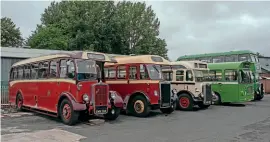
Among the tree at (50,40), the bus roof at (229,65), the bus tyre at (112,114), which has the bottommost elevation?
the bus tyre at (112,114)

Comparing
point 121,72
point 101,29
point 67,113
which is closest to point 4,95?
point 121,72

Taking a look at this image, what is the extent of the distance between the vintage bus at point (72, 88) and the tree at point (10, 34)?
32887mm

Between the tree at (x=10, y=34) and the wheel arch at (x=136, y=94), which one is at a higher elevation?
the tree at (x=10, y=34)

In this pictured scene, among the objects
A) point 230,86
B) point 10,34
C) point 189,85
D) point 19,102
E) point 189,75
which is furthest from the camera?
point 10,34

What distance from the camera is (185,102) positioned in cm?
1655

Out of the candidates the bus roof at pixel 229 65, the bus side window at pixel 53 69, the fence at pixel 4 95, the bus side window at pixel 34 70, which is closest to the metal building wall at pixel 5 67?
the fence at pixel 4 95

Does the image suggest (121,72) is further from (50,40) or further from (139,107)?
(50,40)

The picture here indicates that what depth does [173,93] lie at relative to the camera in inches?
601

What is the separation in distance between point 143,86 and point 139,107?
982 mm

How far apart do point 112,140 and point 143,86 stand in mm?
5542

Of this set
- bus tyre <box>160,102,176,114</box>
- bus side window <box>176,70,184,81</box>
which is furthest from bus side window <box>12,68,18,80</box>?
bus side window <box>176,70,184,81</box>

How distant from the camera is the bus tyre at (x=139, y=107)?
13.5 m

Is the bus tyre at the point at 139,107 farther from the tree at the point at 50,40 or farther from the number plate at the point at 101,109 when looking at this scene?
the tree at the point at 50,40

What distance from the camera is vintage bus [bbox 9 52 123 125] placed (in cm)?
1106
